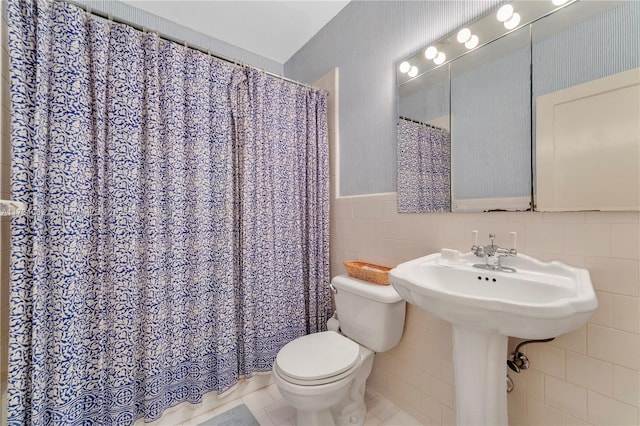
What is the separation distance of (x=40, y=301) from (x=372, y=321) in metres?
1.43

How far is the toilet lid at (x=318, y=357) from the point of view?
115cm

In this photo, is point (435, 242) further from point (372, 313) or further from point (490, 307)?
point (490, 307)

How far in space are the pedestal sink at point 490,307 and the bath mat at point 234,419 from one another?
1.08 meters

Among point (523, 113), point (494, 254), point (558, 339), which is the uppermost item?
point (523, 113)

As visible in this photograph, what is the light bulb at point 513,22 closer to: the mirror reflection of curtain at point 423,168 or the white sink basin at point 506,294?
the mirror reflection of curtain at point 423,168

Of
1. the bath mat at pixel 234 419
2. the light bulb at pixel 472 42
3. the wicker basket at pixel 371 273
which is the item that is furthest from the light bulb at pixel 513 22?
the bath mat at pixel 234 419

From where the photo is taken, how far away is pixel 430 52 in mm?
1341

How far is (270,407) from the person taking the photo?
1536mm

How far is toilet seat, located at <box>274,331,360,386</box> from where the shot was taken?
1.13 metres

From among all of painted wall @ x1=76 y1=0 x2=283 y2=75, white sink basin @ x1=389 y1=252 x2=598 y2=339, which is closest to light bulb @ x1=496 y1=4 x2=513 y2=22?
white sink basin @ x1=389 y1=252 x2=598 y2=339

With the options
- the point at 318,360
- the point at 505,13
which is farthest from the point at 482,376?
the point at 505,13

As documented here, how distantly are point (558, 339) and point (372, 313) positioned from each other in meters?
0.73

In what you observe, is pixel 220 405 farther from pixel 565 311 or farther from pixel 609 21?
pixel 609 21

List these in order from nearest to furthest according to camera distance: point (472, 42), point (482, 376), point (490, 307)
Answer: point (490, 307), point (482, 376), point (472, 42)
